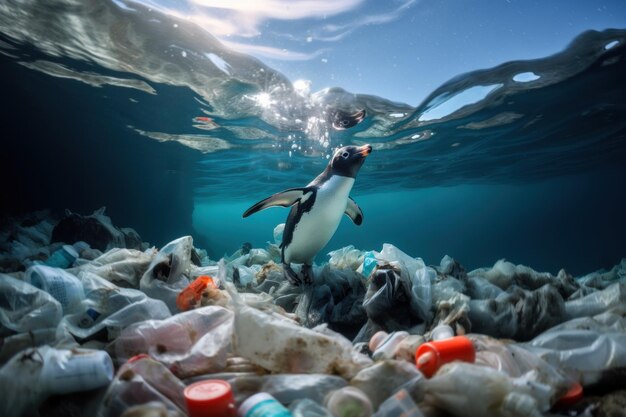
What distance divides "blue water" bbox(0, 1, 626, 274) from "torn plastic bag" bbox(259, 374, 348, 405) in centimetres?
806

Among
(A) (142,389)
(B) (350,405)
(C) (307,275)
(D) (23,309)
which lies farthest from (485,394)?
(C) (307,275)

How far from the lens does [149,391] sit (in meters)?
1.39

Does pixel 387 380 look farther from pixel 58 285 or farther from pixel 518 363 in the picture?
pixel 58 285

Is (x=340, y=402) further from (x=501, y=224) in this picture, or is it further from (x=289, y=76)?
(x=501, y=224)

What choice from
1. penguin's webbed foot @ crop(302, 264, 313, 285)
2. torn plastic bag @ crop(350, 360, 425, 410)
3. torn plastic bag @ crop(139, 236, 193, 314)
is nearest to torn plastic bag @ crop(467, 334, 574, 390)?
torn plastic bag @ crop(350, 360, 425, 410)

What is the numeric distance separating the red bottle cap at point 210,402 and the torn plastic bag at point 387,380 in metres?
0.55

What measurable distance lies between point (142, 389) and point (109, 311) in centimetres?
106

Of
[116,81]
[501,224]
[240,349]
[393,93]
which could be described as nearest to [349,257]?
[240,349]

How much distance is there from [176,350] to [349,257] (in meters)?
3.77

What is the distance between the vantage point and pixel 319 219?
4.75 m

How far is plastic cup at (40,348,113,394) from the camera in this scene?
1470 mm

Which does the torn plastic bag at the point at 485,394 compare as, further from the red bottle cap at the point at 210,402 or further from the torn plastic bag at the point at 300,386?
the red bottle cap at the point at 210,402

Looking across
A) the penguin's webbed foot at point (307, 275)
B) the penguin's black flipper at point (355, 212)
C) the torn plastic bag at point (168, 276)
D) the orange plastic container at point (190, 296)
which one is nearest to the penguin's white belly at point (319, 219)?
the penguin's webbed foot at point (307, 275)

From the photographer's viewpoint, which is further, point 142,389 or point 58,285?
point 58,285
